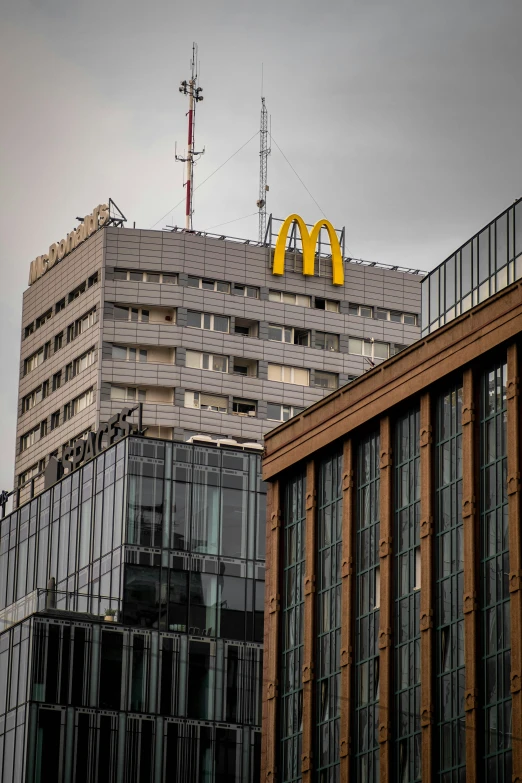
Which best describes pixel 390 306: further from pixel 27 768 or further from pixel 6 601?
pixel 27 768

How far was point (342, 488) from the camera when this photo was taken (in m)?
87.6

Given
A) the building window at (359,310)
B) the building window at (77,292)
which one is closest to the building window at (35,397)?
the building window at (77,292)

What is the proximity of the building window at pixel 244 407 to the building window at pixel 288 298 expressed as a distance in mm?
9424

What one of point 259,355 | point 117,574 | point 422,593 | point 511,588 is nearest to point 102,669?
point 117,574

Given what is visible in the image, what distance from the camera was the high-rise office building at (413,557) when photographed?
7388 cm

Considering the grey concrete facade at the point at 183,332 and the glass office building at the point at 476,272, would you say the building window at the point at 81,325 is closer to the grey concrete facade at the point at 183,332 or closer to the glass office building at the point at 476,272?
the grey concrete facade at the point at 183,332

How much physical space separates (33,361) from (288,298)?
24.1 m

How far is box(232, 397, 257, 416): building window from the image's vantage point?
152 m

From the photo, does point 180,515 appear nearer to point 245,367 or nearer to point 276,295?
point 245,367

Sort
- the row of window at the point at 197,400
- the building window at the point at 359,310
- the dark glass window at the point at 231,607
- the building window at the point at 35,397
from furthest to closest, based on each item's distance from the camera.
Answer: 1. the building window at the point at 35,397
2. the building window at the point at 359,310
3. the row of window at the point at 197,400
4. the dark glass window at the point at 231,607

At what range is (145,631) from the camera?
329 feet

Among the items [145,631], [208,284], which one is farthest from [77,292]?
[145,631]

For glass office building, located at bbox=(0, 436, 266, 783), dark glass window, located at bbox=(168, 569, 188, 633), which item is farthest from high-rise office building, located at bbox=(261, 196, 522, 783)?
dark glass window, located at bbox=(168, 569, 188, 633)

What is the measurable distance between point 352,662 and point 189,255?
74046 mm
